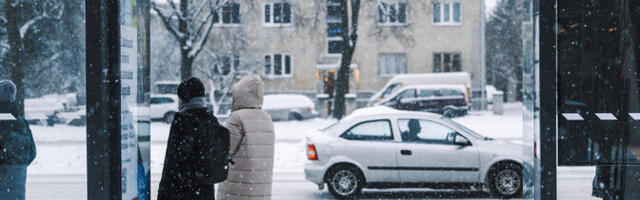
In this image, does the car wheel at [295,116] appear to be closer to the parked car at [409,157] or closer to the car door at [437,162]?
the parked car at [409,157]

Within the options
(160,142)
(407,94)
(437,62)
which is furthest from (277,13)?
(160,142)

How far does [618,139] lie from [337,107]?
69.6 feet

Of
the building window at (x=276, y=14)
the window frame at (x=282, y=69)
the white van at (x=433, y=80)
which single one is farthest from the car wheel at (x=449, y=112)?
the building window at (x=276, y=14)

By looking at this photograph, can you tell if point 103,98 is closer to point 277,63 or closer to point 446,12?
point 277,63

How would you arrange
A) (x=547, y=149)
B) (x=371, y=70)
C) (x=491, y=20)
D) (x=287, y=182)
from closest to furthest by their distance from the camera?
1. (x=547, y=149)
2. (x=287, y=182)
3. (x=371, y=70)
4. (x=491, y=20)

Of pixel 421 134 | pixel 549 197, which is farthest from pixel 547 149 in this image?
pixel 421 134

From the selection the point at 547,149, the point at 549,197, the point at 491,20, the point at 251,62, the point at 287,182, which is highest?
the point at 491,20

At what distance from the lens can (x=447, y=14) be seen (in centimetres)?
3173

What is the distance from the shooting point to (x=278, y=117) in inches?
1035

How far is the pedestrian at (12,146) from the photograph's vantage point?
4336 mm

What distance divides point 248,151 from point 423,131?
4949mm

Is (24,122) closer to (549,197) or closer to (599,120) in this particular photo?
(549,197)

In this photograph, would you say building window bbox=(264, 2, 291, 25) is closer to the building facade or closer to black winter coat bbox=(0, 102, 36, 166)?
the building facade

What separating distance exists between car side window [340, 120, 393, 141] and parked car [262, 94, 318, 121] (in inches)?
660
